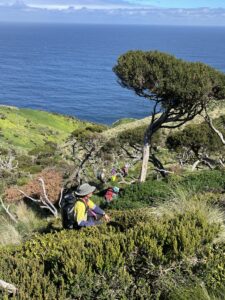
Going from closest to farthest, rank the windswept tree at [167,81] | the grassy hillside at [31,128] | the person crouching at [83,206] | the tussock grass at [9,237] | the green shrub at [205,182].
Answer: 1. the person crouching at [83,206]
2. the tussock grass at [9,237]
3. the green shrub at [205,182]
4. the windswept tree at [167,81]
5. the grassy hillside at [31,128]

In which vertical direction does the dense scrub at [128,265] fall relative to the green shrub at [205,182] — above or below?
above

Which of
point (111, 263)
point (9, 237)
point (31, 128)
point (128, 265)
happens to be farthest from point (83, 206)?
point (31, 128)

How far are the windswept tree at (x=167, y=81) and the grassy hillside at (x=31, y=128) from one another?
25955 mm

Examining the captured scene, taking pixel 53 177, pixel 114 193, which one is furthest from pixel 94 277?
pixel 53 177

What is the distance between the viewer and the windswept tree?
15859 mm

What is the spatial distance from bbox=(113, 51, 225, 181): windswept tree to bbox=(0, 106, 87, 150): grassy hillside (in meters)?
26.0

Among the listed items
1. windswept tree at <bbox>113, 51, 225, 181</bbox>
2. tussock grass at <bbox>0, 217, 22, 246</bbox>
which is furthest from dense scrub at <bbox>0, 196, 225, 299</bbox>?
windswept tree at <bbox>113, 51, 225, 181</bbox>

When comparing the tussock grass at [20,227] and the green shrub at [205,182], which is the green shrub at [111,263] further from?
the green shrub at [205,182]

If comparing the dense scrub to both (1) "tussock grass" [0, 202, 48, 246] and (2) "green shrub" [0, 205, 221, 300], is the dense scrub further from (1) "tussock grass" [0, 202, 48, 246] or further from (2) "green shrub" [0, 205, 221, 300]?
(1) "tussock grass" [0, 202, 48, 246]

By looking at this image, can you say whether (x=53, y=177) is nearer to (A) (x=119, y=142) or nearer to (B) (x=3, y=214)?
(B) (x=3, y=214)

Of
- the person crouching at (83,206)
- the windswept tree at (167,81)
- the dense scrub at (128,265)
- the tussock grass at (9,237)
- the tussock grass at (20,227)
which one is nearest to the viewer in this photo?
the dense scrub at (128,265)

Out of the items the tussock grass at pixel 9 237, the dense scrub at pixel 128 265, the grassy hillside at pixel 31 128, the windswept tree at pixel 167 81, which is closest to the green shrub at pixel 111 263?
the dense scrub at pixel 128 265

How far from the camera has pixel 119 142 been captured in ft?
84.5

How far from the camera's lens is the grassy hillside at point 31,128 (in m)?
44.1
